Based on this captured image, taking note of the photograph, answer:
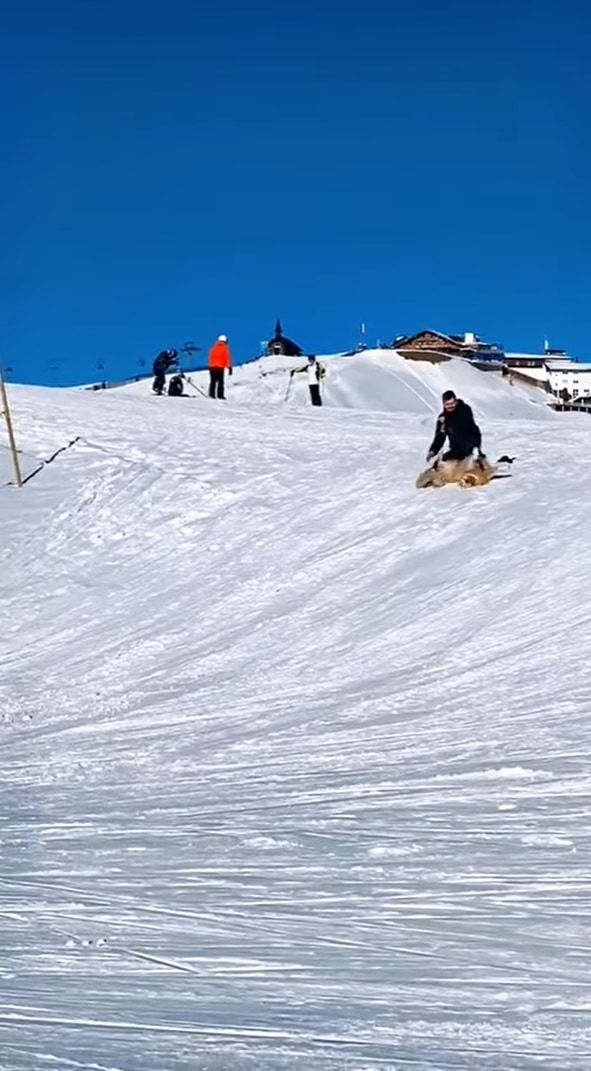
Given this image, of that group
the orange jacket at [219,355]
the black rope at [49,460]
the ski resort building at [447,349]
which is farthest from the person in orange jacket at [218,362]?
the ski resort building at [447,349]

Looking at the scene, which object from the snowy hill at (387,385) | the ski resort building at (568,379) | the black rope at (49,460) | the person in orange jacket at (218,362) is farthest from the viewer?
the ski resort building at (568,379)

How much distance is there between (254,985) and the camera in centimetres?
453

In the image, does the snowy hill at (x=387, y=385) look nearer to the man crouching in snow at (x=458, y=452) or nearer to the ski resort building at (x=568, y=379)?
the ski resort building at (x=568, y=379)

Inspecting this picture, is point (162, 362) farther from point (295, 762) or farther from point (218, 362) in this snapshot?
point (295, 762)

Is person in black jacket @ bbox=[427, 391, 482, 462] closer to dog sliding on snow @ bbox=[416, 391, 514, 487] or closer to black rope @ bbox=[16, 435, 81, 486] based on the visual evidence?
dog sliding on snow @ bbox=[416, 391, 514, 487]

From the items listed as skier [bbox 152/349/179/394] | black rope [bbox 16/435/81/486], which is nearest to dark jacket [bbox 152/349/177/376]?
skier [bbox 152/349/179/394]

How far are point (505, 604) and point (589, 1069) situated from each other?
27.8ft

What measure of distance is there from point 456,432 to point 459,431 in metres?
0.04

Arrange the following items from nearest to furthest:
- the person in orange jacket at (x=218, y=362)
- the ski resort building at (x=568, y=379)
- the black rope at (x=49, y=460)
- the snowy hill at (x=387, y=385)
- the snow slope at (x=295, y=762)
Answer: the snow slope at (x=295, y=762) < the black rope at (x=49, y=460) < the person in orange jacket at (x=218, y=362) < the snowy hill at (x=387, y=385) < the ski resort building at (x=568, y=379)

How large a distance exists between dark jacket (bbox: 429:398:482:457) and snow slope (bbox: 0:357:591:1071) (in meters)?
0.77

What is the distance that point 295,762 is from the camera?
8297 millimetres

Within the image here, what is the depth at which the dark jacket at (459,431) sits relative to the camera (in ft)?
53.2

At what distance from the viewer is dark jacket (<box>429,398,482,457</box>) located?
16203 millimetres

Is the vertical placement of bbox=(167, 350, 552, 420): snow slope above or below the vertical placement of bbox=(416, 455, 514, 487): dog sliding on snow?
above
